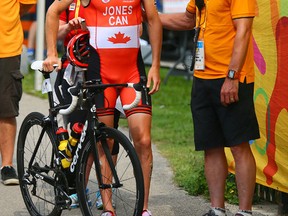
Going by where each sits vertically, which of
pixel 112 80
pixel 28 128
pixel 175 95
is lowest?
pixel 175 95

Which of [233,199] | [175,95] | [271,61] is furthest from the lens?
[175,95]

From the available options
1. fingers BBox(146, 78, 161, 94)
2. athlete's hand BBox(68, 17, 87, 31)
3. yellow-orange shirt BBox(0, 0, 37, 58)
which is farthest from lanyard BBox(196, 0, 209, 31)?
yellow-orange shirt BBox(0, 0, 37, 58)

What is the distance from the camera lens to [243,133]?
595 cm

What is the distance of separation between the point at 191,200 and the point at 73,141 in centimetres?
144

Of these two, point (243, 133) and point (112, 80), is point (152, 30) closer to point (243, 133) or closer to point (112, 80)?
point (112, 80)

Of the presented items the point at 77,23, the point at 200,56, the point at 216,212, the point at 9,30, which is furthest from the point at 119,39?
the point at 9,30

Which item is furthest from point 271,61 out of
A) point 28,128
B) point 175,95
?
point 175,95

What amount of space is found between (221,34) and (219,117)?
1.78 ft

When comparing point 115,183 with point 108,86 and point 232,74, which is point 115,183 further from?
point 232,74

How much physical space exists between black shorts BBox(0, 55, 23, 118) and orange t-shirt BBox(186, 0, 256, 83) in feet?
7.72

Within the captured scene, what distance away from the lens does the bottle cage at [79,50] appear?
20.6 ft

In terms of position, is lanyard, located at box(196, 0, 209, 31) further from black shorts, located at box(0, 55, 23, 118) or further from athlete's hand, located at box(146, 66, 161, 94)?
black shorts, located at box(0, 55, 23, 118)

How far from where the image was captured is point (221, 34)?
234 inches

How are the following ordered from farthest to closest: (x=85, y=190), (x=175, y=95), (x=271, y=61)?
(x=175, y=95) → (x=271, y=61) → (x=85, y=190)
